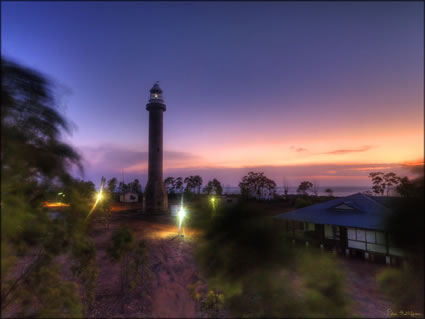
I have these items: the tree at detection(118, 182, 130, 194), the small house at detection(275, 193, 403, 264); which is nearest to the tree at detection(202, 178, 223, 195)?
the tree at detection(118, 182, 130, 194)

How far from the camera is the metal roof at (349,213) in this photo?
41.2 ft

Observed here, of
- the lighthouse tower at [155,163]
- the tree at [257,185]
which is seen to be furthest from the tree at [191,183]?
the lighthouse tower at [155,163]

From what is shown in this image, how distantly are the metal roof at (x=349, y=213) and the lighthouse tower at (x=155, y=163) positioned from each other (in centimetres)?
1903

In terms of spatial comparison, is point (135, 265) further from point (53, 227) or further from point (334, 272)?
point (334, 272)

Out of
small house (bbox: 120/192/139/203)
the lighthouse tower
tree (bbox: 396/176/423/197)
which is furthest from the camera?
small house (bbox: 120/192/139/203)

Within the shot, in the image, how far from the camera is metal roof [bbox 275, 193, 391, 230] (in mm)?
12547

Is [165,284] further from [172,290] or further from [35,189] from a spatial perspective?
[35,189]

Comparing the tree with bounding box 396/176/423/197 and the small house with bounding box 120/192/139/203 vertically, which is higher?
the tree with bounding box 396/176/423/197

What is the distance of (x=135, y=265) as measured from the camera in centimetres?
870

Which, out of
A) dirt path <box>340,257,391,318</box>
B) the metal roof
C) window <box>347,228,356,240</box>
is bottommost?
dirt path <box>340,257,391,318</box>

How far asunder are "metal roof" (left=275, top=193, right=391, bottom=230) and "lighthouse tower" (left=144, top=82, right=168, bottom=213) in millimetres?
19033

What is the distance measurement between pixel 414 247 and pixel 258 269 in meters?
3.45

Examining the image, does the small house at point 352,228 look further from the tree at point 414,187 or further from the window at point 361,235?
the tree at point 414,187

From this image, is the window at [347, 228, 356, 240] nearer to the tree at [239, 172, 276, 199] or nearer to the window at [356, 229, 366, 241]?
the window at [356, 229, 366, 241]
